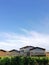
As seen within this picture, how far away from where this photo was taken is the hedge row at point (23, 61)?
22.4 m

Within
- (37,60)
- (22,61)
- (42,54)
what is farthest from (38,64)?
(42,54)

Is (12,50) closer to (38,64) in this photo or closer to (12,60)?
(38,64)

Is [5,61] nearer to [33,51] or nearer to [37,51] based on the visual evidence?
[33,51]

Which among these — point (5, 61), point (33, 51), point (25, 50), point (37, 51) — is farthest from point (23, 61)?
point (25, 50)

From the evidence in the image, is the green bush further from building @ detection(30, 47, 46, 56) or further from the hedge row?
building @ detection(30, 47, 46, 56)

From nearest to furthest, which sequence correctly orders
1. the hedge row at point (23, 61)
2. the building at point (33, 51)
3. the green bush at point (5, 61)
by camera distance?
the green bush at point (5, 61) → the hedge row at point (23, 61) → the building at point (33, 51)

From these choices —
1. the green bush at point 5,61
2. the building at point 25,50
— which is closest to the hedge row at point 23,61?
the green bush at point 5,61

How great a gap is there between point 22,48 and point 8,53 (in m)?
3.54

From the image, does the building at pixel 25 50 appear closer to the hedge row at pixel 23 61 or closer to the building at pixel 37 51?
the building at pixel 37 51

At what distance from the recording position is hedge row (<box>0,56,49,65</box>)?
2242cm

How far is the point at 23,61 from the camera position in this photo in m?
24.5

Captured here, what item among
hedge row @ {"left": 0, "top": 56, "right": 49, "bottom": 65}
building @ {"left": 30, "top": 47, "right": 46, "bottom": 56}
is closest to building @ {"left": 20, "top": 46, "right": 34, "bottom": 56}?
building @ {"left": 30, "top": 47, "right": 46, "bottom": 56}

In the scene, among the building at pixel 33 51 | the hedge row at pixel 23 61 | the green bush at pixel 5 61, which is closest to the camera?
the green bush at pixel 5 61

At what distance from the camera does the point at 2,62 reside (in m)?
22.0
